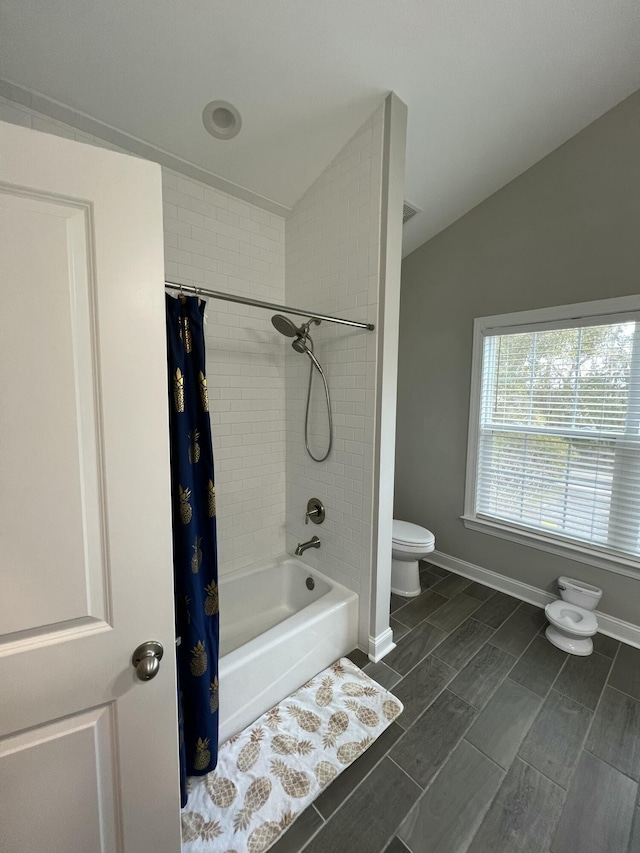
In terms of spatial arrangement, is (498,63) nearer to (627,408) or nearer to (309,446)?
(627,408)

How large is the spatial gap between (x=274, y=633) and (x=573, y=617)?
70.2 inches

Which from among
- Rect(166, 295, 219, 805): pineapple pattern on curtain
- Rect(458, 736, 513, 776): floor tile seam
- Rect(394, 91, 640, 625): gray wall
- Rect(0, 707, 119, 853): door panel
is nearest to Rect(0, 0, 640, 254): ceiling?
Rect(394, 91, 640, 625): gray wall

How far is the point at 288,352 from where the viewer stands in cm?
226

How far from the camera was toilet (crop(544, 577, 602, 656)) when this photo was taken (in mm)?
1910

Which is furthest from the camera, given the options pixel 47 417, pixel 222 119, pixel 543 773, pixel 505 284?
pixel 505 284

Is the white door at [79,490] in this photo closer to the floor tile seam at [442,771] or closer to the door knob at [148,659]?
the door knob at [148,659]

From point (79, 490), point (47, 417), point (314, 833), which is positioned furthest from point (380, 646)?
point (47, 417)

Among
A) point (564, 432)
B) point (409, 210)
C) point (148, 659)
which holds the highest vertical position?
point (409, 210)

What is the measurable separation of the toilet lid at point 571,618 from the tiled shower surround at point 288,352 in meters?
1.13

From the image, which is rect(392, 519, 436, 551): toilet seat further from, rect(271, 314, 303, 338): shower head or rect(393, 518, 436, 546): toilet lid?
rect(271, 314, 303, 338): shower head

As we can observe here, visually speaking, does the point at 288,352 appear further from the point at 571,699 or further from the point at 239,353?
the point at 571,699

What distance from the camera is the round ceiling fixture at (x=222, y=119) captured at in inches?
59.6

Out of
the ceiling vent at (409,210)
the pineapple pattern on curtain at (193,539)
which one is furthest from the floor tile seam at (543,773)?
the ceiling vent at (409,210)

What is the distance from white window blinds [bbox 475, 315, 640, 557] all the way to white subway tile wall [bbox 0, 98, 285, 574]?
1.55m
